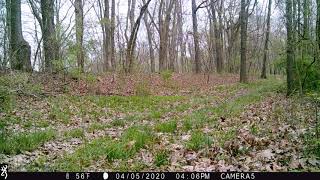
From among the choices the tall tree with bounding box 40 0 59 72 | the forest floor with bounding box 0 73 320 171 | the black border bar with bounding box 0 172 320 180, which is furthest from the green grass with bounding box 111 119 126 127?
the tall tree with bounding box 40 0 59 72

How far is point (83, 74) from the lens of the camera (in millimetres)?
16703

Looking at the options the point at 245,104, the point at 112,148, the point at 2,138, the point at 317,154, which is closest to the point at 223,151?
the point at 317,154

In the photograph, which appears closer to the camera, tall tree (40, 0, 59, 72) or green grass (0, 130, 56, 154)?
green grass (0, 130, 56, 154)

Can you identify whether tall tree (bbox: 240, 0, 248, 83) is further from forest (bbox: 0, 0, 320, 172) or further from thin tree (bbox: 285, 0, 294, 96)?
thin tree (bbox: 285, 0, 294, 96)

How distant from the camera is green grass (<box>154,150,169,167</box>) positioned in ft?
18.1

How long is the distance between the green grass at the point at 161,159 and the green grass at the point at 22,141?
2.55 metres

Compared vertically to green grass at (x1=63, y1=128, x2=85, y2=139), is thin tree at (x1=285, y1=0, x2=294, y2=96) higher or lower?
higher

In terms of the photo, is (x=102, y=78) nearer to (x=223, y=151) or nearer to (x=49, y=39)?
(x=49, y=39)

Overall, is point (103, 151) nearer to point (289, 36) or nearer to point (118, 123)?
point (118, 123)

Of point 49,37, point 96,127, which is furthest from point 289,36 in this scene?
point 49,37

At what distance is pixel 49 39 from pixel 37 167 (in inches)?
463

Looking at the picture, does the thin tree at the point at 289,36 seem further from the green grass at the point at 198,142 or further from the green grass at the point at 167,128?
the green grass at the point at 198,142

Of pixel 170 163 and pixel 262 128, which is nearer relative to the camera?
pixel 170 163

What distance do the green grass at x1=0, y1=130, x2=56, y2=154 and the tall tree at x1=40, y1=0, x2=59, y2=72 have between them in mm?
8292
